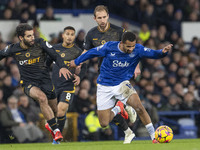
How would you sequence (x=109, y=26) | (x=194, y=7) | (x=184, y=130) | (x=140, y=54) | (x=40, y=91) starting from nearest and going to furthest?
1. (x=140, y=54)
2. (x=40, y=91)
3. (x=109, y=26)
4. (x=184, y=130)
5. (x=194, y=7)

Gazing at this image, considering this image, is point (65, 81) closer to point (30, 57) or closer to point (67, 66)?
point (67, 66)

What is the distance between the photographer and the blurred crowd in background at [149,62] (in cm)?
1509

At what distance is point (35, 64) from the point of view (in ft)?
35.3

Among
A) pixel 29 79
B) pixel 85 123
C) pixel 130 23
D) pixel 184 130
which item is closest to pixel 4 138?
pixel 85 123

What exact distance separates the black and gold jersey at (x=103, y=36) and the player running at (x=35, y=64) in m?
0.91

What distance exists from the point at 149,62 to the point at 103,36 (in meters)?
6.83

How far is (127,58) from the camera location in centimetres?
976

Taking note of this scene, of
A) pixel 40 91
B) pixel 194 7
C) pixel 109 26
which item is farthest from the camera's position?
pixel 194 7

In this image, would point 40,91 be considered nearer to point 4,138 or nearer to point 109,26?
point 109,26

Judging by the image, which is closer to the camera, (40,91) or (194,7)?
(40,91)

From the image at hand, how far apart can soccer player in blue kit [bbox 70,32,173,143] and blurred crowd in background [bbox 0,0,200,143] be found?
424cm

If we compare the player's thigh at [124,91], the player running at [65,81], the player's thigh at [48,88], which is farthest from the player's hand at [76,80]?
the player's thigh at [124,91]

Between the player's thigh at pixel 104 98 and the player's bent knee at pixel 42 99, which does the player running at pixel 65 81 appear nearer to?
the player's bent knee at pixel 42 99

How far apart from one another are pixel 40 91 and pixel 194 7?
39.9 ft
